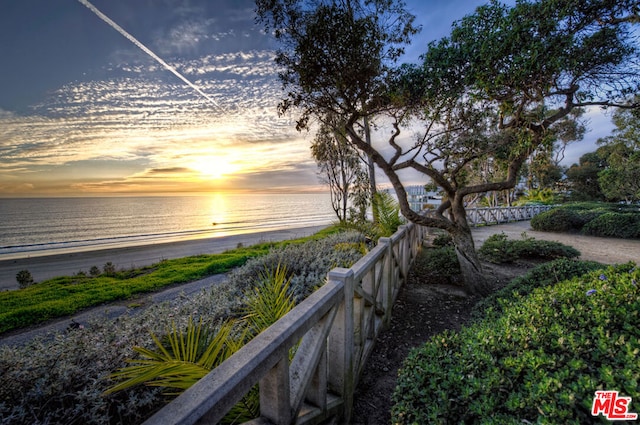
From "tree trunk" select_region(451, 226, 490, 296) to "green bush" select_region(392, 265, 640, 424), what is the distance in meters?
3.49

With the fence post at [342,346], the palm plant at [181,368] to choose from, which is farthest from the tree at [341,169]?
the palm plant at [181,368]

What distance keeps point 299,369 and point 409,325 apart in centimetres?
324

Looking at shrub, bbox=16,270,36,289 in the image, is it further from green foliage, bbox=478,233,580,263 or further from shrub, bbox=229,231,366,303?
green foliage, bbox=478,233,580,263

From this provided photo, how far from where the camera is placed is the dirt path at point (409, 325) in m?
2.73

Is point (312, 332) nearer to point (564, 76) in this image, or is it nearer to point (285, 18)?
point (564, 76)

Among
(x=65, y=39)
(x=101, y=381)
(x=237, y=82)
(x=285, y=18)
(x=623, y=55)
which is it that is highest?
(x=65, y=39)

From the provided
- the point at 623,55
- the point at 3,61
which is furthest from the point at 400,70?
the point at 3,61

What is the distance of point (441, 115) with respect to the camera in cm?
561

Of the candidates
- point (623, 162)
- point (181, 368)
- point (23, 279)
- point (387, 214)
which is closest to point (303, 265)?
point (387, 214)

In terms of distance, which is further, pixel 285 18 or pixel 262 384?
pixel 285 18

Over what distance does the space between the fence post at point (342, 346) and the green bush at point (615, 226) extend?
52.7 feet

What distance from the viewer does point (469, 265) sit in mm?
5605

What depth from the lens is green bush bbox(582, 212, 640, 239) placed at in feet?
37.5

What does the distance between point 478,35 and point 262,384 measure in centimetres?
574
